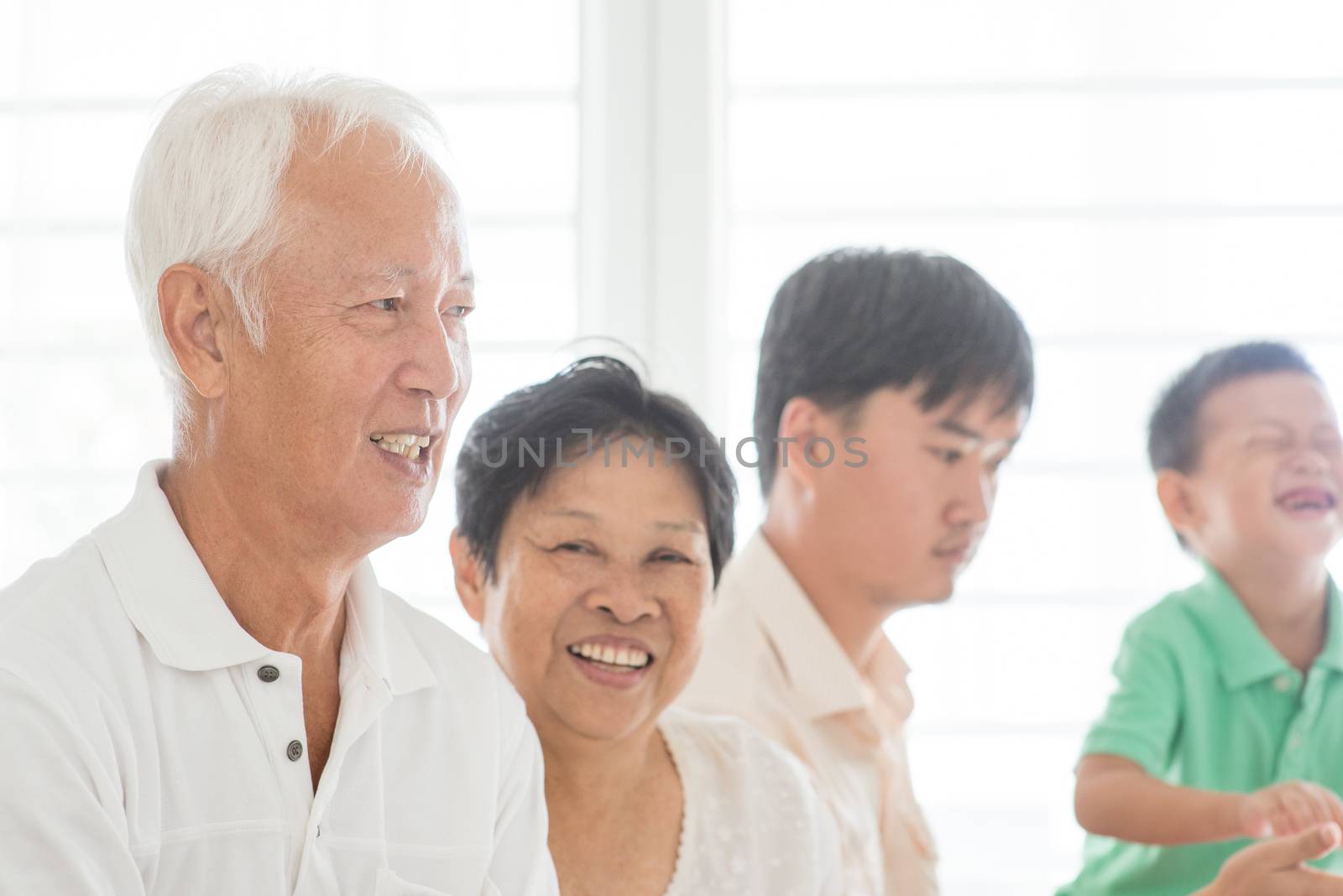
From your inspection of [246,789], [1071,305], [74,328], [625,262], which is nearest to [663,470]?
[246,789]

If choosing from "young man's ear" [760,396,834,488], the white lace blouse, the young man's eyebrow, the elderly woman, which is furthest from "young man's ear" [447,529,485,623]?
the young man's eyebrow

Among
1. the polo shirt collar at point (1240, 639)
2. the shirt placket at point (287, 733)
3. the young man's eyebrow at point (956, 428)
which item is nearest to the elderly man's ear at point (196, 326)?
the shirt placket at point (287, 733)

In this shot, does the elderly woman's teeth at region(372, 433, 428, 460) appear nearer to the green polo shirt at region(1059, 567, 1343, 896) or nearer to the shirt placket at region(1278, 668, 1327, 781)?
the green polo shirt at region(1059, 567, 1343, 896)

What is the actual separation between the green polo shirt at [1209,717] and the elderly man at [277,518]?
1.08m

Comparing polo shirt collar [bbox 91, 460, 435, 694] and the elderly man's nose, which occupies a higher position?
the elderly man's nose

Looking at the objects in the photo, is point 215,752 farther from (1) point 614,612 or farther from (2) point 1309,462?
(2) point 1309,462

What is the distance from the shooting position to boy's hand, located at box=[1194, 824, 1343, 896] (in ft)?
5.16

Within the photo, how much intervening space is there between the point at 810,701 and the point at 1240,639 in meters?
0.72

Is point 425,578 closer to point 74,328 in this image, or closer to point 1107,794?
point 74,328

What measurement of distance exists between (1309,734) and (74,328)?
7.08 ft

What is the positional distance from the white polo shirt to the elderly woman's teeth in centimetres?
19

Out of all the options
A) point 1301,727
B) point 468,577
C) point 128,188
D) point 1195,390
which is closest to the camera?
point 468,577

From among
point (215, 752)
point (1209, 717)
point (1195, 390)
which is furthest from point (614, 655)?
point (1195, 390)

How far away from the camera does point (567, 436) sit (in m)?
1.44
